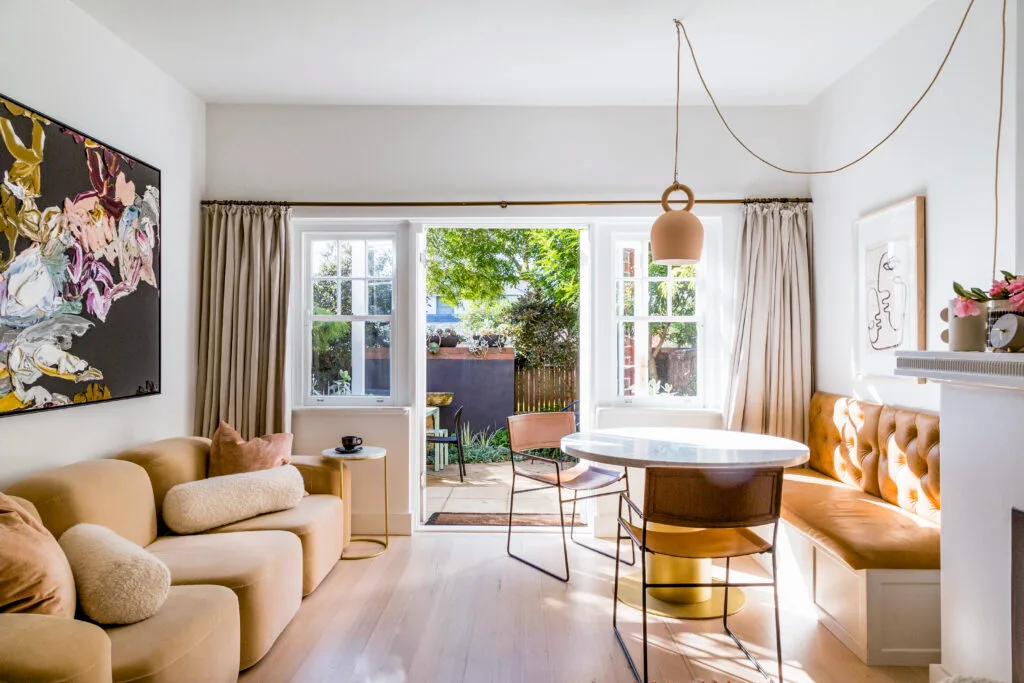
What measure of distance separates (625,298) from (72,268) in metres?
3.09

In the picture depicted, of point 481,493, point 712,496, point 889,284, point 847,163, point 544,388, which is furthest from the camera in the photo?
point 544,388

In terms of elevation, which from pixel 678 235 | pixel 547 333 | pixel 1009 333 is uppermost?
pixel 678 235

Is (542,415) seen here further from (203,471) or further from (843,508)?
(203,471)

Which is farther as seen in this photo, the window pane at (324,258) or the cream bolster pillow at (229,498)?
the window pane at (324,258)

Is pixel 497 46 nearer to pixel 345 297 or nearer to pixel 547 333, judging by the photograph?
pixel 345 297

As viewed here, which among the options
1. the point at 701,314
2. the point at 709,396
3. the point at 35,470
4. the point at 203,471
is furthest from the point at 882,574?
the point at 35,470

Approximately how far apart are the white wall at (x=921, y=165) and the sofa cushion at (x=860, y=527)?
21.6 inches

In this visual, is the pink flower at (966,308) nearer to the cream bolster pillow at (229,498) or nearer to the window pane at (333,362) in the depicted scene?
the cream bolster pillow at (229,498)

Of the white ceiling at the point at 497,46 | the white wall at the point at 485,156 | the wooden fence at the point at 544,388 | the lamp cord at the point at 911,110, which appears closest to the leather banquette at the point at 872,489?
the lamp cord at the point at 911,110

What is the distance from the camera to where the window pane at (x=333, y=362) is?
4.10m

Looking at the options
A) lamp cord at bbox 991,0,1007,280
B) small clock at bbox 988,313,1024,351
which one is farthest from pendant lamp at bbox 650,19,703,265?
small clock at bbox 988,313,1024,351

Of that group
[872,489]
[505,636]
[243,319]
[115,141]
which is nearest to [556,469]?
[505,636]

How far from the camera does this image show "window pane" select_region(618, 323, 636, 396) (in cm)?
411

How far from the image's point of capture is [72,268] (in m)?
2.71
